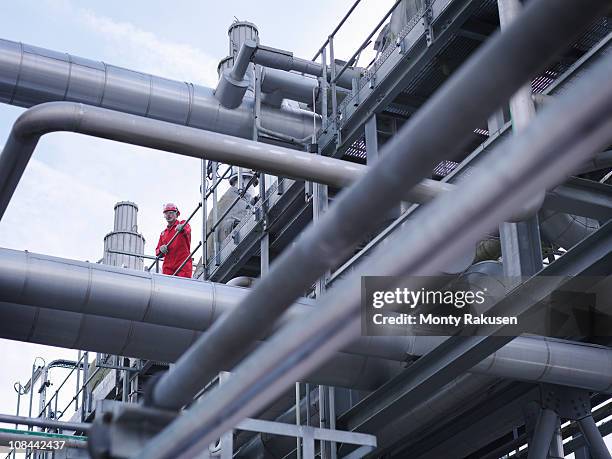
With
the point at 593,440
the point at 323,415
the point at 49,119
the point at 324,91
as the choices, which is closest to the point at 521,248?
the point at 593,440

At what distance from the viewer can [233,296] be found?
727 centimetres

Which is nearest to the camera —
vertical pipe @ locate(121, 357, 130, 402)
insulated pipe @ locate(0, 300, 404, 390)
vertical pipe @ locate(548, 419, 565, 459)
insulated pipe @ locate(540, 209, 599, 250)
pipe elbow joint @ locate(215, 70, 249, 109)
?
insulated pipe @ locate(0, 300, 404, 390)

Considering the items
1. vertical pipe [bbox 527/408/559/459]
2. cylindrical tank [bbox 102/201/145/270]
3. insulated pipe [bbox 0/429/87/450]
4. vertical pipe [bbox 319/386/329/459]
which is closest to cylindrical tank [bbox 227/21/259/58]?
cylindrical tank [bbox 102/201/145/270]

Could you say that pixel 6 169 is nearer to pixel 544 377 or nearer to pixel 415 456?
pixel 544 377

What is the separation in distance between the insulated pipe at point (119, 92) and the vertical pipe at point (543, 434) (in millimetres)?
4423

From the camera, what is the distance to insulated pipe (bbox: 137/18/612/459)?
1347 millimetres

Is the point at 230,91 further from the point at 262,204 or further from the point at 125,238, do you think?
the point at 125,238

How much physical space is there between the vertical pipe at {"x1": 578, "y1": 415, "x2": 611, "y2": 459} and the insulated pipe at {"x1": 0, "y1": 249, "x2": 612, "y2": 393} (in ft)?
1.13

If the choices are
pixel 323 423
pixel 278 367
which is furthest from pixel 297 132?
pixel 278 367

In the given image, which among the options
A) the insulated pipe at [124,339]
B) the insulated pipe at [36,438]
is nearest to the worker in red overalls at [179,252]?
the insulated pipe at [124,339]

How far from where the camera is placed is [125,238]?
1586 cm

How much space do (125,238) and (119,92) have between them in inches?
248

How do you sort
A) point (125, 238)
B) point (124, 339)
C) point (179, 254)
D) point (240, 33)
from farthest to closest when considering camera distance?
point (125, 238)
point (240, 33)
point (179, 254)
point (124, 339)

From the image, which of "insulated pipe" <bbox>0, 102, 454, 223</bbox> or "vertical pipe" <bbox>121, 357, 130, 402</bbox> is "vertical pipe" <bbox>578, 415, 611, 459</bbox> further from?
"vertical pipe" <bbox>121, 357, 130, 402</bbox>
